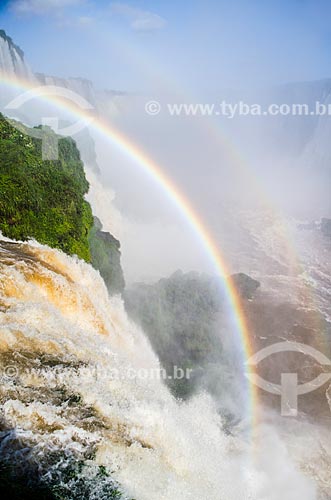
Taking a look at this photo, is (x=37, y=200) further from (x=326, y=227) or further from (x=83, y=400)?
(x=326, y=227)

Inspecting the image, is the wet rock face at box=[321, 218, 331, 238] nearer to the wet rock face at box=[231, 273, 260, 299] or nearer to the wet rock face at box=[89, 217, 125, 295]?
the wet rock face at box=[231, 273, 260, 299]

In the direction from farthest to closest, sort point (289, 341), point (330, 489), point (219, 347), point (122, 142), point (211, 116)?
point (211, 116), point (122, 142), point (289, 341), point (219, 347), point (330, 489)

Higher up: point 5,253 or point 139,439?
point 5,253

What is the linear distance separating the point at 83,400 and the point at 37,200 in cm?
624

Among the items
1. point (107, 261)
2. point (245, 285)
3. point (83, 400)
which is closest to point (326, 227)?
point (245, 285)

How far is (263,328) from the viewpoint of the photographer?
1773 centimetres

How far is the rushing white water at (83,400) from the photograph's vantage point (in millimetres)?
4449

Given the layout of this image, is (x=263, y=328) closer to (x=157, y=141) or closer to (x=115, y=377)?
(x=115, y=377)

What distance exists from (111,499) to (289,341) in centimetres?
1415

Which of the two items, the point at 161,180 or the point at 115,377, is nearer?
the point at 115,377

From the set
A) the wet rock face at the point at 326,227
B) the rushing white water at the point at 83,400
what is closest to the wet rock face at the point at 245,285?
the rushing white water at the point at 83,400

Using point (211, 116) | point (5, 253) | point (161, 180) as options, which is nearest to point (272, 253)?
point (161, 180)

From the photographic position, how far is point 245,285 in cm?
2069

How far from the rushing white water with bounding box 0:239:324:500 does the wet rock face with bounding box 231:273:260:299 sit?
478 inches
